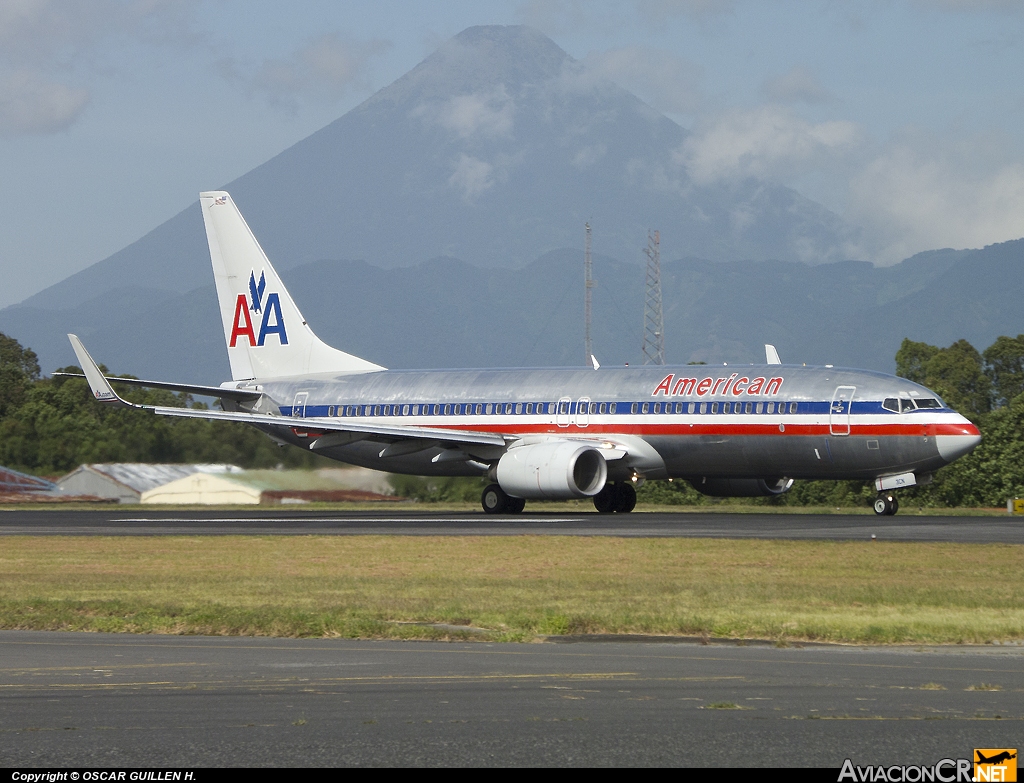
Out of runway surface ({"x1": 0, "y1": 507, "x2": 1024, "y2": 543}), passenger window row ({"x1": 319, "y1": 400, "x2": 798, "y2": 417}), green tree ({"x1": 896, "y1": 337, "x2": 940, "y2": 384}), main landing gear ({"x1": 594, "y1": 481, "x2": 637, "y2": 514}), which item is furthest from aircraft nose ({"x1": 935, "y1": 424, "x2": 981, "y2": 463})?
green tree ({"x1": 896, "y1": 337, "x2": 940, "y2": 384})

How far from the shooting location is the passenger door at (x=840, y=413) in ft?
127

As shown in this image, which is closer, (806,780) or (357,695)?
(806,780)

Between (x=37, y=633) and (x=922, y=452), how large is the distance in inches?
1053

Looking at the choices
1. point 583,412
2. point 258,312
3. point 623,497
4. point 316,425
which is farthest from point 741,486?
point 258,312

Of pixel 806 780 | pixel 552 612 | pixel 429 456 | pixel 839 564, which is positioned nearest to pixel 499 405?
pixel 429 456

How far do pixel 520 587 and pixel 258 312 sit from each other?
33.2 m

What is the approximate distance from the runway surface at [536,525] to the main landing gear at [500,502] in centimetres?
57

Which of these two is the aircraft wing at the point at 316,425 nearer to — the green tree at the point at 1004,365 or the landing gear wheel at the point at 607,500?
the landing gear wheel at the point at 607,500

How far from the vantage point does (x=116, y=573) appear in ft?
80.0

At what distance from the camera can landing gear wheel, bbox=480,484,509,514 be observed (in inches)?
1748

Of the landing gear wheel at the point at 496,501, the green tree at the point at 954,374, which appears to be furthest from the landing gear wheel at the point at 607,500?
the green tree at the point at 954,374

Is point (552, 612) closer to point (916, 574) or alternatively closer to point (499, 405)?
point (916, 574)

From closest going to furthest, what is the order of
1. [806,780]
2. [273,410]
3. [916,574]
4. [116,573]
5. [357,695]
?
[806,780] → [357,695] → [916,574] → [116,573] → [273,410]

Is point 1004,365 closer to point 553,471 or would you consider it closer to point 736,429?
point 736,429
